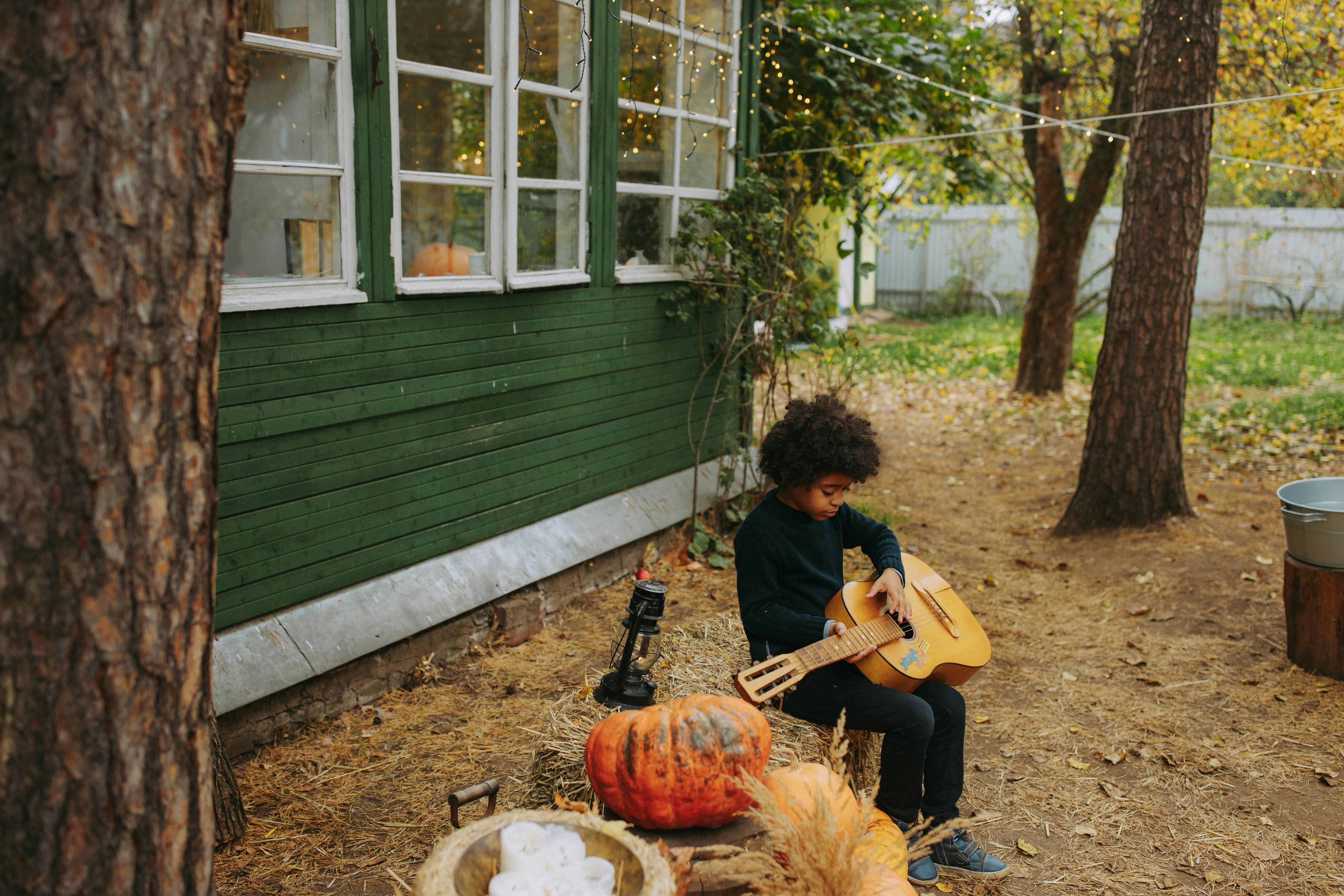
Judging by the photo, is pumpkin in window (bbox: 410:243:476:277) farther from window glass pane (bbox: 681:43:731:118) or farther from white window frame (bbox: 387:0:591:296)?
window glass pane (bbox: 681:43:731:118)

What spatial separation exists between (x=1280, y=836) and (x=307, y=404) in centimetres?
406

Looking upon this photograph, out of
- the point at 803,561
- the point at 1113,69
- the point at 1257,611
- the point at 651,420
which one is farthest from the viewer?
the point at 1113,69

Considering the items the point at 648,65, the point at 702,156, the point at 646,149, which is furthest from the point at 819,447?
the point at 702,156

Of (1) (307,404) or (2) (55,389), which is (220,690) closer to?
(1) (307,404)

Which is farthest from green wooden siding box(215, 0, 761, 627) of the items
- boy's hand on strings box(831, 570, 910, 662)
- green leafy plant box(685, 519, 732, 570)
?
boy's hand on strings box(831, 570, 910, 662)

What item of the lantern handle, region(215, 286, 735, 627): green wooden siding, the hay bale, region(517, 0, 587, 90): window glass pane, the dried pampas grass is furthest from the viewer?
region(517, 0, 587, 90): window glass pane

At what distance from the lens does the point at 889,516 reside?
766 cm

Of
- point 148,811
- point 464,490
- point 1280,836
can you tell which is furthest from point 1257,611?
point 148,811

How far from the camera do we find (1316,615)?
484 centimetres

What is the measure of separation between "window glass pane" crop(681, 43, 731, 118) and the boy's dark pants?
4.49 m

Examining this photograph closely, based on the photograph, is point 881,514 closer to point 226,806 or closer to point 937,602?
point 937,602

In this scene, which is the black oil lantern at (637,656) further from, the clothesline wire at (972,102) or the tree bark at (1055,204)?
the tree bark at (1055,204)

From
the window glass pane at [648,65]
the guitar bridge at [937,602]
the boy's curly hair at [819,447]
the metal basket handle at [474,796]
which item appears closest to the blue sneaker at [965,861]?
the guitar bridge at [937,602]

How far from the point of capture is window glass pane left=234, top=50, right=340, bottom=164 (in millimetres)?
4062
